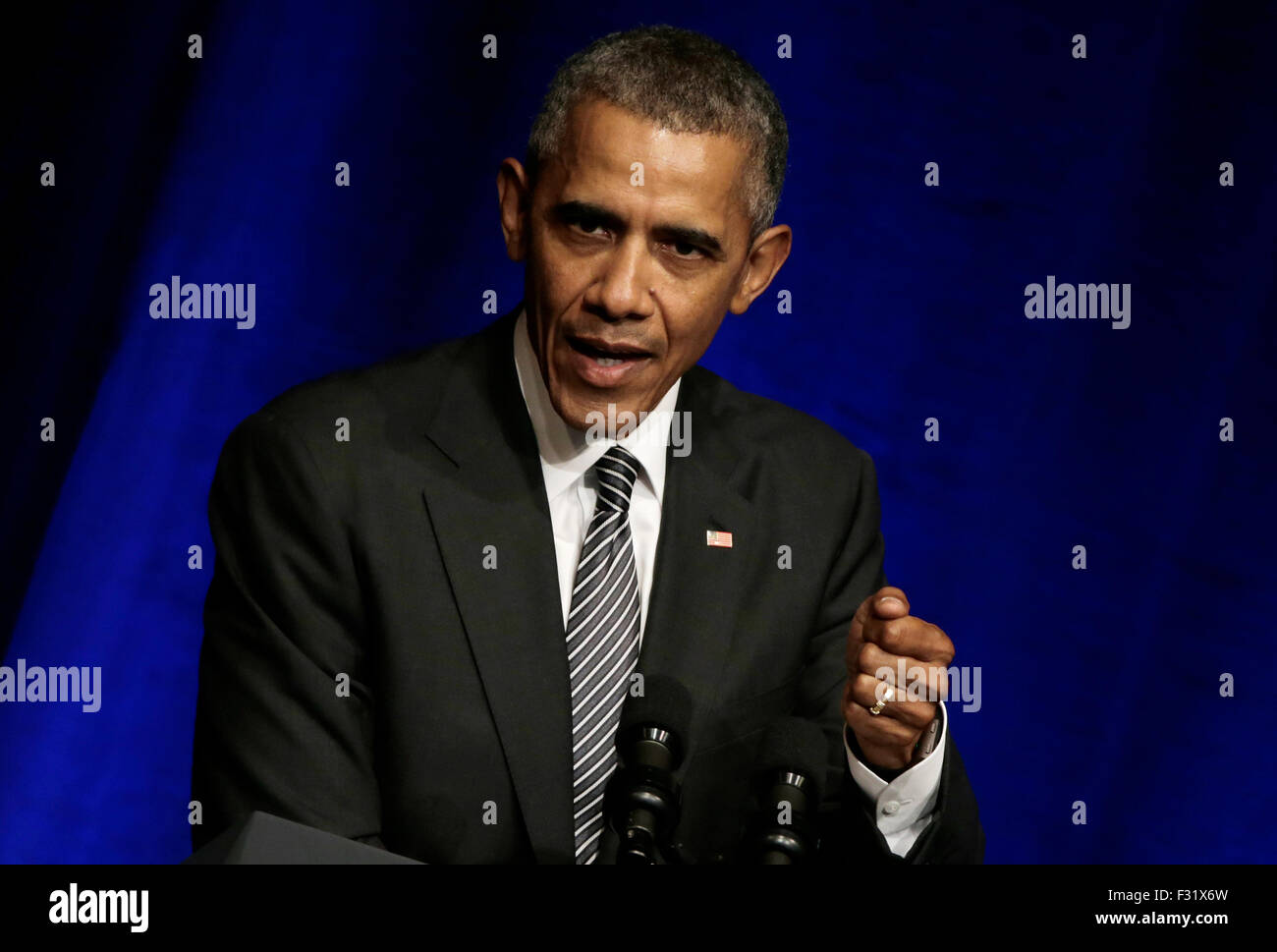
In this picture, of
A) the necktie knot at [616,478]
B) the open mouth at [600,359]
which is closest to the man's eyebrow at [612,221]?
the open mouth at [600,359]

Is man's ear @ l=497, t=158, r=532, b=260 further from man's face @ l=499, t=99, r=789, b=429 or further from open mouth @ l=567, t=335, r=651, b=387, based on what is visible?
open mouth @ l=567, t=335, r=651, b=387

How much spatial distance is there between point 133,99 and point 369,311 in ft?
1.56

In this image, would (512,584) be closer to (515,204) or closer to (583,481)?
(583,481)

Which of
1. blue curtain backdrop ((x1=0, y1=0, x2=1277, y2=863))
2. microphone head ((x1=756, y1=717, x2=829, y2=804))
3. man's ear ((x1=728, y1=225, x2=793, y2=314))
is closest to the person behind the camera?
microphone head ((x1=756, y1=717, x2=829, y2=804))

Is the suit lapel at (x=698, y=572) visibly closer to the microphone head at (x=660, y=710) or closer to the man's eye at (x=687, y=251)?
the man's eye at (x=687, y=251)

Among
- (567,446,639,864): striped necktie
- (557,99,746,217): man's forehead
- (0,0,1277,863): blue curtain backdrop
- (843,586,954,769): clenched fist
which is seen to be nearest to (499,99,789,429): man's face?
(557,99,746,217): man's forehead

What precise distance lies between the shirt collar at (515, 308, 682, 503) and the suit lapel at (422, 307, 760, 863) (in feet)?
0.06

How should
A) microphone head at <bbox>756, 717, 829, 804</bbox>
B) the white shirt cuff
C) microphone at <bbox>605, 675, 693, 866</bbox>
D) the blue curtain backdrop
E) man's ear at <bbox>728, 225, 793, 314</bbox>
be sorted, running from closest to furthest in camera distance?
microphone at <bbox>605, 675, 693, 866</bbox>, microphone head at <bbox>756, 717, 829, 804</bbox>, the white shirt cuff, man's ear at <bbox>728, 225, 793, 314</bbox>, the blue curtain backdrop

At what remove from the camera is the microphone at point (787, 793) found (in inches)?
60.7

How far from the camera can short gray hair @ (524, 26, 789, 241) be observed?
2.00m

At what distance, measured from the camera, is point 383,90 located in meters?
2.64

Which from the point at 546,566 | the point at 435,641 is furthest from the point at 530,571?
the point at 435,641

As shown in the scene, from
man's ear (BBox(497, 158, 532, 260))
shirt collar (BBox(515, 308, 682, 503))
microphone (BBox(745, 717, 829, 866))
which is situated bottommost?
microphone (BBox(745, 717, 829, 866))

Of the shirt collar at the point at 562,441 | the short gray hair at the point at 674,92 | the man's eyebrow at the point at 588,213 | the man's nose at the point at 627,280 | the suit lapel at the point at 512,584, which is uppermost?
the short gray hair at the point at 674,92
